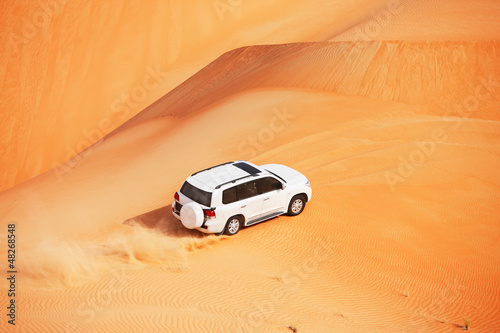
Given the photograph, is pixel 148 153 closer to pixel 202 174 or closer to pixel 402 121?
pixel 202 174

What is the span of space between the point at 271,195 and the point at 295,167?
3.09 metres

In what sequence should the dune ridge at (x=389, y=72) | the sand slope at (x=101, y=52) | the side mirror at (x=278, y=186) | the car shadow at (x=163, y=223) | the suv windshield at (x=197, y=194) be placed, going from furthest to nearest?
the sand slope at (x=101, y=52) → the dune ridge at (x=389, y=72) → the side mirror at (x=278, y=186) → the car shadow at (x=163, y=223) → the suv windshield at (x=197, y=194)

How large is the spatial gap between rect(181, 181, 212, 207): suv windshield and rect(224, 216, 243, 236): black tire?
71 cm

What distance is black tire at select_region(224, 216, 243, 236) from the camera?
10.8 m

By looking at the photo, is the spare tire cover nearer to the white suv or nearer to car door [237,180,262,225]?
the white suv

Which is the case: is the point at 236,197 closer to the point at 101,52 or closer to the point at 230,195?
the point at 230,195

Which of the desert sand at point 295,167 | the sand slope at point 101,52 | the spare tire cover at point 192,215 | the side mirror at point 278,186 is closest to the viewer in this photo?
the desert sand at point 295,167

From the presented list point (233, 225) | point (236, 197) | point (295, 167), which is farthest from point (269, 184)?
point (295, 167)

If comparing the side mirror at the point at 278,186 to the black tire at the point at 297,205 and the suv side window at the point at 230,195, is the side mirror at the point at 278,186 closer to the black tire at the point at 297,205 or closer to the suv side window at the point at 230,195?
the black tire at the point at 297,205

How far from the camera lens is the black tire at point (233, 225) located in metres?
10.8

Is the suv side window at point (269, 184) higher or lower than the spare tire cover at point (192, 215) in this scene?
higher

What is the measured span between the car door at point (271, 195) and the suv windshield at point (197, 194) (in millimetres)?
1345

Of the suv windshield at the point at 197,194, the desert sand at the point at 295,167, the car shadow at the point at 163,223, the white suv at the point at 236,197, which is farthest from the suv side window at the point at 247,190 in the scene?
the car shadow at the point at 163,223

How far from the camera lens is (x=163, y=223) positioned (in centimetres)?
1194
